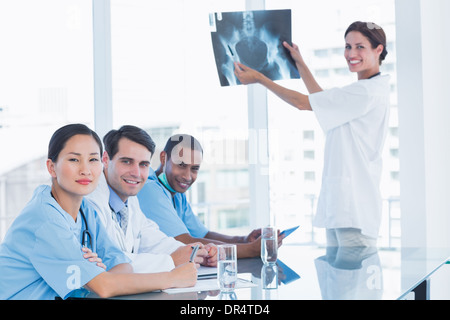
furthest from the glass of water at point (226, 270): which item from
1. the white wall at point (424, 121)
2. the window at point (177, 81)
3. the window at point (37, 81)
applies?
the window at point (37, 81)

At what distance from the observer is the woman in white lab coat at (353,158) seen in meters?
2.51

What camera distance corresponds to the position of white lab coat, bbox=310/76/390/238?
2.51 metres

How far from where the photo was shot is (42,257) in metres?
1.51

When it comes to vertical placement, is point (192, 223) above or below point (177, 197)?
below

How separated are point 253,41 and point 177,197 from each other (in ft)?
2.69

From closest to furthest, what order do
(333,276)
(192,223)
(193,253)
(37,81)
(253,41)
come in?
(333,276), (193,253), (192,223), (253,41), (37,81)

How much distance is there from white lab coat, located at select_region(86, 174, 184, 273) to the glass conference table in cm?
27

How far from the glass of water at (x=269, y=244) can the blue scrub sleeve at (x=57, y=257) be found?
0.58 m

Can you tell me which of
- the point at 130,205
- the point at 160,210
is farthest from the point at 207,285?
the point at 160,210

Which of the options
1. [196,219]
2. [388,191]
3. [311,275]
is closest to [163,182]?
[196,219]

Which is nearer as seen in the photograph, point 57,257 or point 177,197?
point 57,257

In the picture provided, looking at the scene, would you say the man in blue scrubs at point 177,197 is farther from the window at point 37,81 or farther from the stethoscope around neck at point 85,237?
the window at point 37,81

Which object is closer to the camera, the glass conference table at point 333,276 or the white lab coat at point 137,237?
the glass conference table at point 333,276

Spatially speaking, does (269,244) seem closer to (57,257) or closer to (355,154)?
(57,257)
